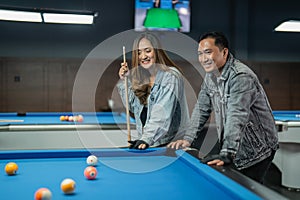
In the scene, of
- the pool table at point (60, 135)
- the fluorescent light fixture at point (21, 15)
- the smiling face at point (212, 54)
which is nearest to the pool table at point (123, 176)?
the smiling face at point (212, 54)

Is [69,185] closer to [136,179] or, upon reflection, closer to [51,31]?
[136,179]

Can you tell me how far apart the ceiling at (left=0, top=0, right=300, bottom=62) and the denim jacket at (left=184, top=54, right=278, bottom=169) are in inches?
205

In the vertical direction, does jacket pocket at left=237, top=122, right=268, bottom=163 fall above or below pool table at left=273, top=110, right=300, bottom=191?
above

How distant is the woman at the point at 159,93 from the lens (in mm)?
2549

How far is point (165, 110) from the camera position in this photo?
2.57 meters

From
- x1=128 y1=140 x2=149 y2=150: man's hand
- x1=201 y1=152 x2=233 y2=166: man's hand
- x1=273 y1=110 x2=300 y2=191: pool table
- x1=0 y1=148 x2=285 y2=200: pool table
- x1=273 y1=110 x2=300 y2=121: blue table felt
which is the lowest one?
x1=273 y1=110 x2=300 y2=191: pool table

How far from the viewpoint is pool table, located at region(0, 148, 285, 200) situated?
4.59 feet

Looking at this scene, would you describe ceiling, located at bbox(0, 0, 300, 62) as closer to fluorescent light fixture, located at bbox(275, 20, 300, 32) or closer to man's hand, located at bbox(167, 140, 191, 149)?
fluorescent light fixture, located at bbox(275, 20, 300, 32)

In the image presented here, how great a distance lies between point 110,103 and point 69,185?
5.67 metres

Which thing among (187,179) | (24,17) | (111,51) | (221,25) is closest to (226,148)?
(187,179)

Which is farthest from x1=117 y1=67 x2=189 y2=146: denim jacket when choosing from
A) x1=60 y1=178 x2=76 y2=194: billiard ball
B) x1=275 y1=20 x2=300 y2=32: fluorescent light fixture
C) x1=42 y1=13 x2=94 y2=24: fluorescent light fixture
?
x1=275 y1=20 x2=300 y2=32: fluorescent light fixture

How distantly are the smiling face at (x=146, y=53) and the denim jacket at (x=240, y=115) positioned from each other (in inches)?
17.0

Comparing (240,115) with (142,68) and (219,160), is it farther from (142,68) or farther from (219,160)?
(142,68)

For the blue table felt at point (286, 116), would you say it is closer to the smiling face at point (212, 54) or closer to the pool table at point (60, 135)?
the pool table at point (60, 135)
